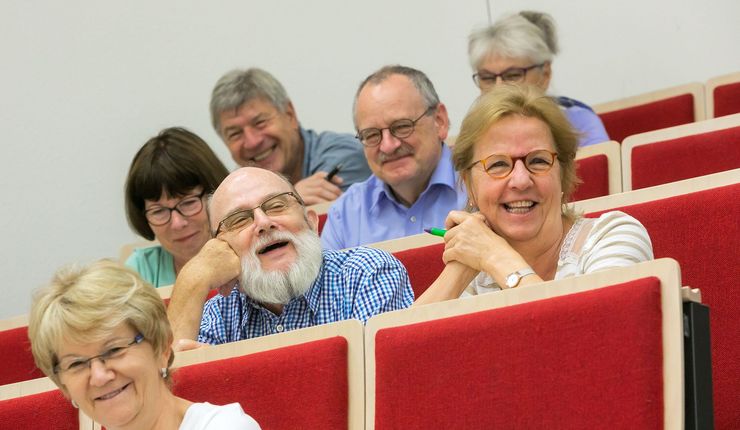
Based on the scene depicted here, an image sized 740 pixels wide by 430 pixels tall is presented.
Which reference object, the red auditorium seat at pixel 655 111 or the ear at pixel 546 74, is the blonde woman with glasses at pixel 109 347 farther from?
the red auditorium seat at pixel 655 111

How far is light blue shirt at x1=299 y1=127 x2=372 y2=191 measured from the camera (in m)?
3.16

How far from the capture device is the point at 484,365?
1.48 m

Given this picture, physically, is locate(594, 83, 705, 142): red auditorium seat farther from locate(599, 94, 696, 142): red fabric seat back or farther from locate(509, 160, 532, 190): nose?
locate(509, 160, 532, 190): nose

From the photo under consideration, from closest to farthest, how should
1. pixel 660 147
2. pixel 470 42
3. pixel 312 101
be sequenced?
pixel 660 147 < pixel 470 42 < pixel 312 101

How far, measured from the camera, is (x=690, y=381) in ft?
4.57

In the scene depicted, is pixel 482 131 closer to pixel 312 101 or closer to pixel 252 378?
pixel 252 378

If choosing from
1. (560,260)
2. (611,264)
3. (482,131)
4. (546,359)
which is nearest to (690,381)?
(546,359)

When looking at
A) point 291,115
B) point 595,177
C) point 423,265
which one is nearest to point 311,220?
point 423,265

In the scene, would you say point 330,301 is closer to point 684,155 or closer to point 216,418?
point 216,418

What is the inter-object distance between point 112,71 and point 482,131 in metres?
2.06

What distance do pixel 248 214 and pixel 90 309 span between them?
1.95 feet

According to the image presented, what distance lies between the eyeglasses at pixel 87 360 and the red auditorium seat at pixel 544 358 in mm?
326

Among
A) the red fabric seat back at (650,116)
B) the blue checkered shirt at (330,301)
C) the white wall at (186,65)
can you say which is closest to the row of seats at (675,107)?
the red fabric seat back at (650,116)

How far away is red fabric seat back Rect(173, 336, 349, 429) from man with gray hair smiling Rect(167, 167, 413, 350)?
1.16ft
